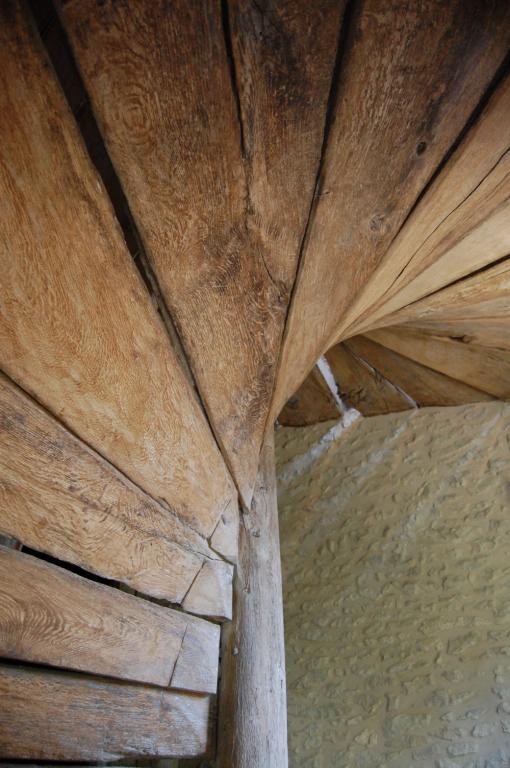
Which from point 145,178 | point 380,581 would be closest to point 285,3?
point 145,178

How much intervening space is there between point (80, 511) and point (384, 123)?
3.05ft

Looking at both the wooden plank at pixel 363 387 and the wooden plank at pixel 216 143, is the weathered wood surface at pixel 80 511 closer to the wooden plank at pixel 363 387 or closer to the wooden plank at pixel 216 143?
the wooden plank at pixel 216 143

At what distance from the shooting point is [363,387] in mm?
4336

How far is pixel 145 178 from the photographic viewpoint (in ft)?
3.82

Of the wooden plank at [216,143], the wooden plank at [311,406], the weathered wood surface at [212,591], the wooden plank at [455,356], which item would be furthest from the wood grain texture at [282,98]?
the wooden plank at [311,406]

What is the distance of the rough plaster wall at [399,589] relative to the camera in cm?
336

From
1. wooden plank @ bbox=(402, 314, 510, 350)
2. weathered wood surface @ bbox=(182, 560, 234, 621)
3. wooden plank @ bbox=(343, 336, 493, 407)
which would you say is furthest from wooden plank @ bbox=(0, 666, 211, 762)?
wooden plank @ bbox=(343, 336, 493, 407)

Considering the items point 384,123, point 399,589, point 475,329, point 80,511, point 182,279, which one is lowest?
point 80,511

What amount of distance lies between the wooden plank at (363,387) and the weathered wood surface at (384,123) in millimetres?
2342

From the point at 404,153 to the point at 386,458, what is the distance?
3.03 m

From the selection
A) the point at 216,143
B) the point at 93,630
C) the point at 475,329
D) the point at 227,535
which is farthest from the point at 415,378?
the point at 93,630

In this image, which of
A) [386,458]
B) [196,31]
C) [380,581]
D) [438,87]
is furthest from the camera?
[386,458]

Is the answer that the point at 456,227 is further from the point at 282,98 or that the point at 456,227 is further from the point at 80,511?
the point at 80,511

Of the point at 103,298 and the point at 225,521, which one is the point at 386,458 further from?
the point at 103,298
